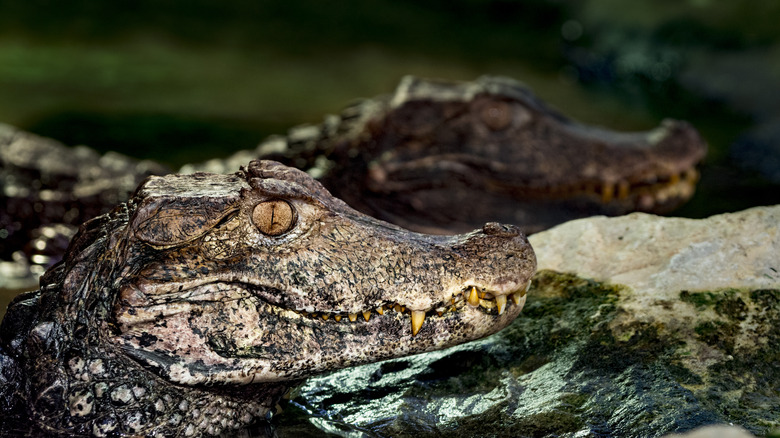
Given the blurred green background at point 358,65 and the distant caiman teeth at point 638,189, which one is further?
the blurred green background at point 358,65

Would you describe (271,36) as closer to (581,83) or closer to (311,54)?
(311,54)

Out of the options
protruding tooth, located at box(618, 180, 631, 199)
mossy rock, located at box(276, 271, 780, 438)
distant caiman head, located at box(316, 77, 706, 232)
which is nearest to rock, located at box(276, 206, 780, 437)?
mossy rock, located at box(276, 271, 780, 438)

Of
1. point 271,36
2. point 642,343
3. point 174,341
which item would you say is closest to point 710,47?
point 271,36

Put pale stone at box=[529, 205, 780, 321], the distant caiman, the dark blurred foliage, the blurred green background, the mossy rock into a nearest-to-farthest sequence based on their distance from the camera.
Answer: the mossy rock, pale stone at box=[529, 205, 780, 321], the distant caiman, the blurred green background, the dark blurred foliage

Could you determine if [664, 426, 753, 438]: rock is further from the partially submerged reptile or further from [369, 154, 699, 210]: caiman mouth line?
[369, 154, 699, 210]: caiman mouth line

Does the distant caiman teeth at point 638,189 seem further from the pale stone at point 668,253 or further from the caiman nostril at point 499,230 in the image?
the caiman nostril at point 499,230

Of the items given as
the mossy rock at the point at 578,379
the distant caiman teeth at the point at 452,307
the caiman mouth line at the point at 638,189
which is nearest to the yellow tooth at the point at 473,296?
the distant caiman teeth at the point at 452,307
